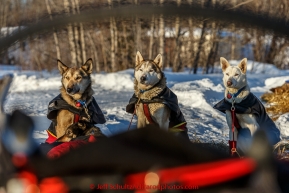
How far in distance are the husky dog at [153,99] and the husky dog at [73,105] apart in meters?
0.47

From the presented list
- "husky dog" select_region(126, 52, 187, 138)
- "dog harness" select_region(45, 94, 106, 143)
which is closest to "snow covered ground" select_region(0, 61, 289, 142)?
"husky dog" select_region(126, 52, 187, 138)

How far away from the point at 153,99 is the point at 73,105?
984 mm

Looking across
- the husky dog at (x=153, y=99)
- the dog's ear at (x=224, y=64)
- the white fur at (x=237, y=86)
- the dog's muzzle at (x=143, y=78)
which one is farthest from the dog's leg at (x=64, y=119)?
the dog's ear at (x=224, y=64)

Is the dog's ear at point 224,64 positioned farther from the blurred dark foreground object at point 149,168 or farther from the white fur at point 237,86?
the blurred dark foreground object at point 149,168

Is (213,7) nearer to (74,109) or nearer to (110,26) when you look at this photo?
(110,26)

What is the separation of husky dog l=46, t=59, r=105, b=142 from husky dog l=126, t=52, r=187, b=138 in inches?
18.3

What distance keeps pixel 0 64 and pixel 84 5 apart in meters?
0.26

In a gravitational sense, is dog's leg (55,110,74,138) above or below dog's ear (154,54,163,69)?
below

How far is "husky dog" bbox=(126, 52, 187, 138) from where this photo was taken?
446 centimetres

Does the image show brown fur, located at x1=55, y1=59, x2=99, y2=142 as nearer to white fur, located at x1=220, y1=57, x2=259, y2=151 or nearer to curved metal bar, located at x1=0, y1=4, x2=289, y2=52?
white fur, located at x1=220, y1=57, x2=259, y2=151

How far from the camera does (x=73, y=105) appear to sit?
420 cm

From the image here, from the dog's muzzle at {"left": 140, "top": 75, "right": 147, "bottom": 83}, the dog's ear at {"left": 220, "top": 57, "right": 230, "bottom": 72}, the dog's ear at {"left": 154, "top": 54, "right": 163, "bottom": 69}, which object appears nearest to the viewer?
the dog's muzzle at {"left": 140, "top": 75, "right": 147, "bottom": 83}

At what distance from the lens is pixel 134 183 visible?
0.68 meters

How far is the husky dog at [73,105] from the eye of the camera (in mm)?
3922
